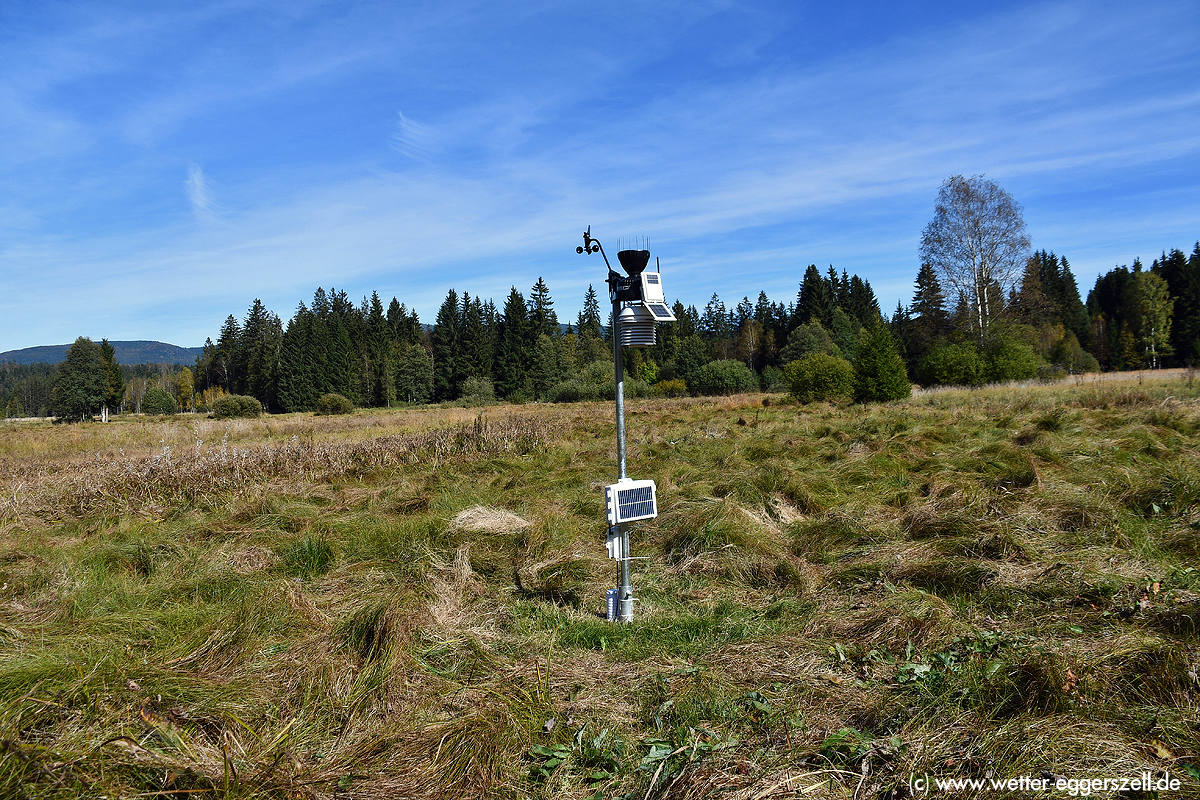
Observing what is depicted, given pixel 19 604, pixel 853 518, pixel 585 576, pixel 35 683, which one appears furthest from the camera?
pixel 853 518

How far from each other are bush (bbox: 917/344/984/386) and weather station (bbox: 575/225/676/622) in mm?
23443

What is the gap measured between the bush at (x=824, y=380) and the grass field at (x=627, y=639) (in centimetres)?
1447

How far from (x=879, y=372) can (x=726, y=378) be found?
59.3ft

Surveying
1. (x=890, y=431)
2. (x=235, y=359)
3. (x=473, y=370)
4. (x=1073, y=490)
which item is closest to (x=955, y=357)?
(x=890, y=431)

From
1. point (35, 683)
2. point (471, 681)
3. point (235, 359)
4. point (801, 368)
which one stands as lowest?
point (471, 681)

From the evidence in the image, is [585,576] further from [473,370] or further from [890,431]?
[473,370]

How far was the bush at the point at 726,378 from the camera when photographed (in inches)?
1468

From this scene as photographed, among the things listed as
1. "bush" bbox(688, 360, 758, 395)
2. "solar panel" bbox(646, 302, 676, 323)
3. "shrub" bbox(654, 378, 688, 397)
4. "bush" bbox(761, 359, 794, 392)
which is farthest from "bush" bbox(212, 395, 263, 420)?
"solar panel" bbox(646, 302, 676, 323)

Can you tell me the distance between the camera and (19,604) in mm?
3789

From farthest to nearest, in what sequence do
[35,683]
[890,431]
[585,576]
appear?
[890,431], [585,576], [35,683]

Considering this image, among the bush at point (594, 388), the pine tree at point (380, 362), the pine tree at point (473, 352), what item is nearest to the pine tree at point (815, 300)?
the bush at point (594, 388)

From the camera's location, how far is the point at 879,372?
62.9 ft

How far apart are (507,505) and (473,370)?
1694 inches

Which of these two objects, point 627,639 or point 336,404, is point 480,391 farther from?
point 627,639
